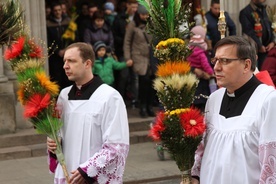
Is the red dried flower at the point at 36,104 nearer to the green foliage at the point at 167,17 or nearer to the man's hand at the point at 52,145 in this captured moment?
the man's hand at the point at 52,145

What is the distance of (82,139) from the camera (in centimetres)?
552

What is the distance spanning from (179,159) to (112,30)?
8627mm

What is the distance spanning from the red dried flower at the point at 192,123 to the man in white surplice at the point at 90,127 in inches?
34.5

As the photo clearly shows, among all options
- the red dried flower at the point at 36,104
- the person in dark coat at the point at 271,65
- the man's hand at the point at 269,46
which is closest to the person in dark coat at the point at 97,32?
the man's hand at the point at 269,46

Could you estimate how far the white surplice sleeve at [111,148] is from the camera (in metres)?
5.40

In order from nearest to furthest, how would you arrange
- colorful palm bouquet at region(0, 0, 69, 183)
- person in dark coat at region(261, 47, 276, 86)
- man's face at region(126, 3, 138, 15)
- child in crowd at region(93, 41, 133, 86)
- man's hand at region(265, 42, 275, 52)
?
1. colorful palm bouquet at region(0, 0, 69, 183)
2. person in dark coat at region(261, 47, 276, 86)
3. child in crowd at region(93, 41, 133, 86)
4. man's hand at region(265, 42, 275, 52)
5. man's face at region(126, 3, 138, 15)

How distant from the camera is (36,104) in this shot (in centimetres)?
548

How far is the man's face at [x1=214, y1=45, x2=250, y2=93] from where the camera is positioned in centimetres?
458

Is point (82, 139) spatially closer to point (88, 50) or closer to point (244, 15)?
point (88, 50)

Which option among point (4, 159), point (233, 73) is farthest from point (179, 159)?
point (4, 159)

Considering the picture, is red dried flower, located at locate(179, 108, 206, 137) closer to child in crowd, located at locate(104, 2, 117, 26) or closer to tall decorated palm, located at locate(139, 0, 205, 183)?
tall decorated palm, located at locate(139, 0, 205, 183)

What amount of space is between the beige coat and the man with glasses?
7.72m

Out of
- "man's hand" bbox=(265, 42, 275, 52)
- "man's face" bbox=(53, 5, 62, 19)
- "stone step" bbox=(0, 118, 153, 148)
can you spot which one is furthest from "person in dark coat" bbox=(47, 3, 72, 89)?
"man's hand" bbox=(265, 42, 275, 52)

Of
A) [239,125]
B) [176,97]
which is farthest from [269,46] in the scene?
[239,125]
